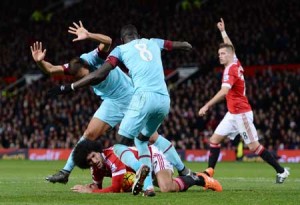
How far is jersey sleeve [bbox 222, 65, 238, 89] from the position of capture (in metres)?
15.0

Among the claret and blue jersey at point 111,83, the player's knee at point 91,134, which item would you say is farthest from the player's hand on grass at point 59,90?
the player's knee at point 91,134

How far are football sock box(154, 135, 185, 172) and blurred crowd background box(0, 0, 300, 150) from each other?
15.0 metres

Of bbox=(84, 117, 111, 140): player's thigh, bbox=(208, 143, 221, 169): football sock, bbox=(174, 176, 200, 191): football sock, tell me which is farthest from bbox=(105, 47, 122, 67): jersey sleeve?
bbox=(208, 143, 221, 169): football sock

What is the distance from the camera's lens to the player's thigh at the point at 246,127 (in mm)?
15727

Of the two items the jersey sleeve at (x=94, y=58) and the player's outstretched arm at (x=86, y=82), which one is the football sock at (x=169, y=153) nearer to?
the jersey sleeve at (x=94, y=58)

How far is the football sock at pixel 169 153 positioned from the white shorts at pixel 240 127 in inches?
119

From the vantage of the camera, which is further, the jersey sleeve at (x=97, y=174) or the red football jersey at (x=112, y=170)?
the jersey sleeve at (x=97, y=174)

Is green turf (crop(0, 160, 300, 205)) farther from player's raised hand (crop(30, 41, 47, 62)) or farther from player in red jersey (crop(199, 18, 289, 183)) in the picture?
player's raised hand (crop(30, 41, 47, 62))

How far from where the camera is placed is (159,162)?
12375 millimetres

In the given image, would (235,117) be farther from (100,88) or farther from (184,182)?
(184,182)

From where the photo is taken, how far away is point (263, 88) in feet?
98.1

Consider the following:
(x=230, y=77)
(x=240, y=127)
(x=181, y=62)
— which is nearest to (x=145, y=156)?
(x=230, y=77)

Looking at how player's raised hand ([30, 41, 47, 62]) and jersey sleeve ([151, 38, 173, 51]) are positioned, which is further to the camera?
player's raised hand ([30, 41, 47, 62])

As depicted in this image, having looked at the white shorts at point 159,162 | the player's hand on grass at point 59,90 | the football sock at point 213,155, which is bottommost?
the football sock at point 213,155
